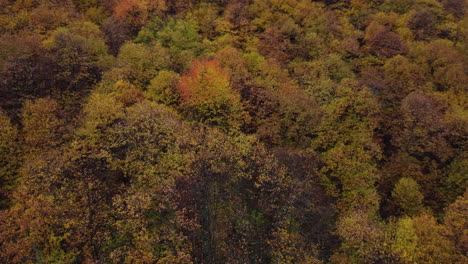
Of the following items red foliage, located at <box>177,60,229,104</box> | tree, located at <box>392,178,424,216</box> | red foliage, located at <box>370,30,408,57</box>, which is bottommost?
tree, located at <box>392,178,424,216</box>

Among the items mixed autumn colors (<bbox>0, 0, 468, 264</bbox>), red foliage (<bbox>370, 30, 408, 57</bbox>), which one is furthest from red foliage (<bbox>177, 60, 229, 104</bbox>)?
red foliage (<bbox>370, 30, 408, 57</bbox>)

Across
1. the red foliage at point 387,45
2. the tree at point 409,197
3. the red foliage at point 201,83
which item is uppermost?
the red foliage at point 201,83

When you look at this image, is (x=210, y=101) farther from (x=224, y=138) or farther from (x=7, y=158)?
(x=7, y=158)

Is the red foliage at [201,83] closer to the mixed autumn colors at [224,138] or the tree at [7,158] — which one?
the mixed autumn colors at [224,138]

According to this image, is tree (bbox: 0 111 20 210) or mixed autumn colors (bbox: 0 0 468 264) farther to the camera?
tree (bbox: 0 111 20 210)

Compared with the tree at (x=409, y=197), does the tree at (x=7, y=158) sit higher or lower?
higher

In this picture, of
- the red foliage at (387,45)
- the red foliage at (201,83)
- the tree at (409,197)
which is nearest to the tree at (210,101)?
the red foliage at (201,83)

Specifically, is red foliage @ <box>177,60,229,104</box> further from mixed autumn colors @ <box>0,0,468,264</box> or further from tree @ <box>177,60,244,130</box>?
mixed autumn colors @ <box>0,0,468,264</box>

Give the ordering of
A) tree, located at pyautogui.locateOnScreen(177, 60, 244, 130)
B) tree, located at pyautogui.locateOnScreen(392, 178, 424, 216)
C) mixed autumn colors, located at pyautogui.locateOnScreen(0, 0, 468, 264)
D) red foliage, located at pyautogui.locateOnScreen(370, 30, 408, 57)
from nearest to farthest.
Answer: mixed autumn colors, located at pyautogui.locateOnScreen(0, 0, 468, 264), tree, located at pyautogui.locateOnScreen(392, 178, 424, 216), tree, located at pyautogui.locateOnScreen(177, 60, 244, 130), red foliage, located at pyautogui.locateOnScreen(370, 30, 408, 57)

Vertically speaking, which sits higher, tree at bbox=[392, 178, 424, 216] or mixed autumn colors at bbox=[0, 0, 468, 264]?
mixed autumn colors at bbox=[0, 0, 468, 264]

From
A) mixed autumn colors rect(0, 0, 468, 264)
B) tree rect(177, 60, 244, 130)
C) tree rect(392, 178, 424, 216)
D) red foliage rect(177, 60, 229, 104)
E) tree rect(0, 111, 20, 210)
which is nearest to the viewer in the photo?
mixed autumn colors rect(0, 0, 468, 264)
